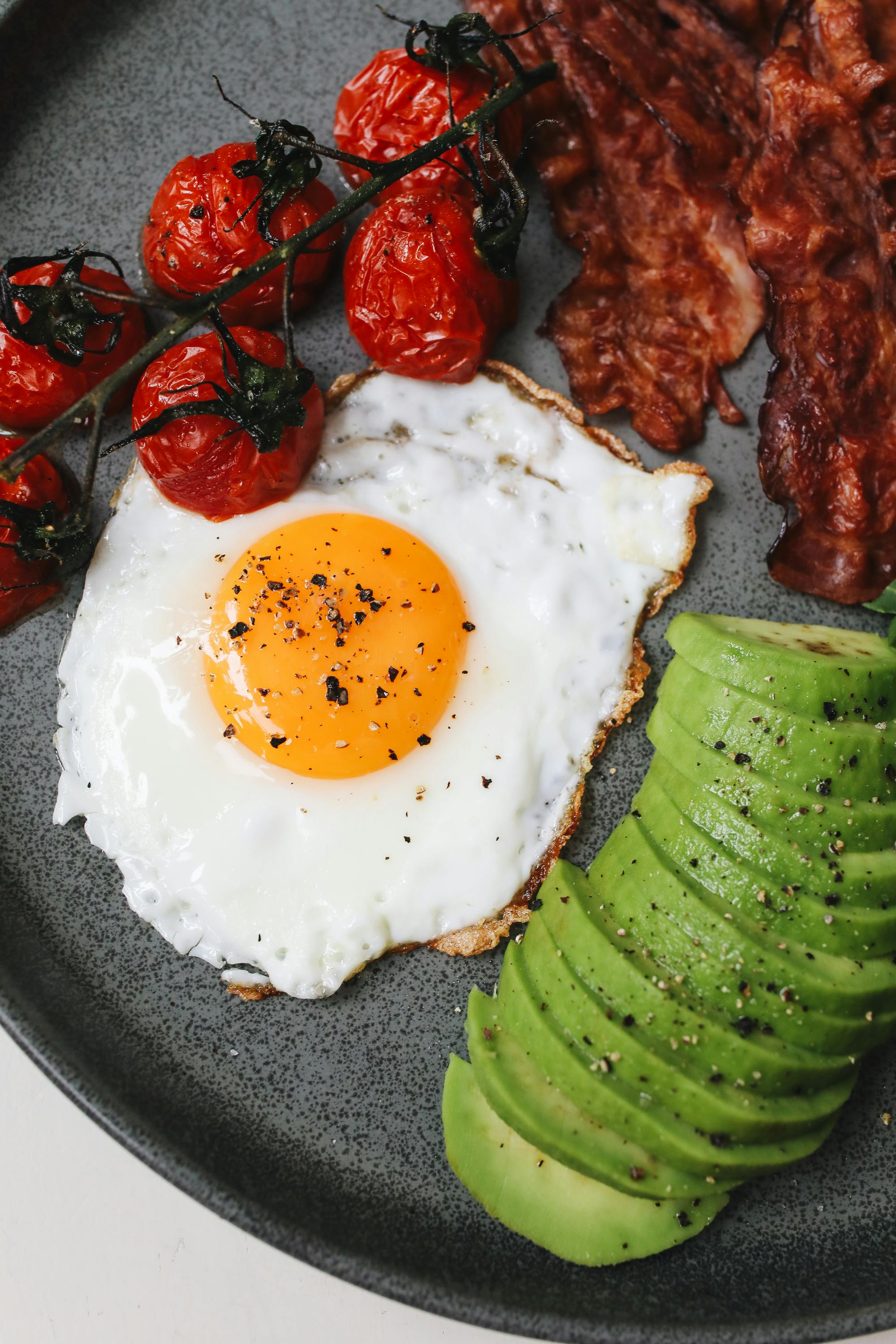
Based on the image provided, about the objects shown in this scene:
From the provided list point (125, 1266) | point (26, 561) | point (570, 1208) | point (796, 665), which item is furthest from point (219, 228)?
point (125, 1266)

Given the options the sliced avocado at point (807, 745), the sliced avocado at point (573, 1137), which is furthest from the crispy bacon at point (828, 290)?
the sliced avocado at point (573, 1137)

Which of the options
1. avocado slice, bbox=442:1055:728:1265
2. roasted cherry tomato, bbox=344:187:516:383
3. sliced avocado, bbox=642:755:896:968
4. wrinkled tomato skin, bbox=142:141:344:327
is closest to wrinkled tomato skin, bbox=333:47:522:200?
roasted cherry tomato, bbox=344:187:516:383

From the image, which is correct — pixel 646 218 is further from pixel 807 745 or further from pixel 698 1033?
pixel 698 1033

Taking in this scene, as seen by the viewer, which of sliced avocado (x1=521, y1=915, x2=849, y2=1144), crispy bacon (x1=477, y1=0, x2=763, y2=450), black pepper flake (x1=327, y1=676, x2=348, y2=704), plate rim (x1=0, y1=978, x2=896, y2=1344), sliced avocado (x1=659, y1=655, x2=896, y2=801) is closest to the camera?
sliced avocado (x1=521, y1=915, x2=849, y2=1144)

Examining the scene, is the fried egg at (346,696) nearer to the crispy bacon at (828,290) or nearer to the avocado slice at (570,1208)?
the crispy bacon at (828,290)

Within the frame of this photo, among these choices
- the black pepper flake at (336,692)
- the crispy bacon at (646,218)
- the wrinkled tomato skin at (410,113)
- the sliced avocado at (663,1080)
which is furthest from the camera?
the crispy bacon at (646,218)

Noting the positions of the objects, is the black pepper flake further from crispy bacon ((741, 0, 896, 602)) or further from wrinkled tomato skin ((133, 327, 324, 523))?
crispy bacon ((741, 0, 896, 602))

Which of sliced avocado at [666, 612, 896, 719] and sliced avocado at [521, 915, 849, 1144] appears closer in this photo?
sliced avocado at [521, 915, 849, 1144]
